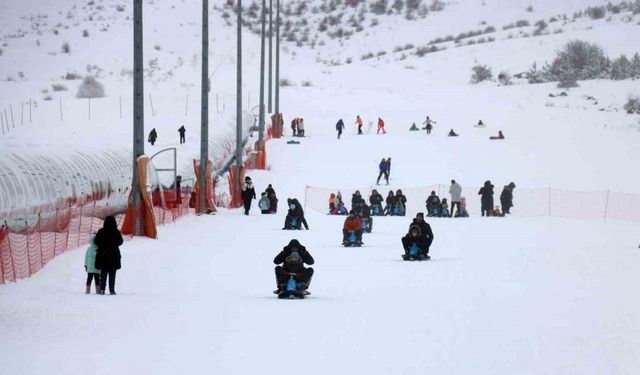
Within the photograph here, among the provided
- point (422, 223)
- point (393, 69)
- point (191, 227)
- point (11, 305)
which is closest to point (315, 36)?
point (393, 69)

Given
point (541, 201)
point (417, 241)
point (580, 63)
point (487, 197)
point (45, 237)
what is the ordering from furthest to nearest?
point (580, 63), point (541, 201), point (487, 197), point (45, 237), point (417, 241)

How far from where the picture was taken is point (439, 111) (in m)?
83.5

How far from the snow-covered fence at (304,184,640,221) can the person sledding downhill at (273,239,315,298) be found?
2779 cm

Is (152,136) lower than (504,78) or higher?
lower

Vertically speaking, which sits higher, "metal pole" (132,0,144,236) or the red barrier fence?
"metal pole" (132,0,144,236)

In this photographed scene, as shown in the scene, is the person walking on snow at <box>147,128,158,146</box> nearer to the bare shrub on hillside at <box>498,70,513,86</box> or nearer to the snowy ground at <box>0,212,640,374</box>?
the snowy ground at <box>0,212,640,374</box>

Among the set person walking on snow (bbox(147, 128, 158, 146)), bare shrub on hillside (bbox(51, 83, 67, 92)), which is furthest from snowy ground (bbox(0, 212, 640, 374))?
bare shrub on hillside (bbox(51, 83, 67, 92))

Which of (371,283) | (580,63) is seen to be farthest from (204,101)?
(580,63)

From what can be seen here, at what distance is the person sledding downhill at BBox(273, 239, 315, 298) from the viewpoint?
1733 cm

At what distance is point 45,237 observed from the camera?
24.6 m

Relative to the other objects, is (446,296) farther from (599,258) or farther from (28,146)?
(28,146)

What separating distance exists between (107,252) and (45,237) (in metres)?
7.56

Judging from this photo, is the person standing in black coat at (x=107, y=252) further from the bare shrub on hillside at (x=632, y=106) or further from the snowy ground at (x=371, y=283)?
the bare shrub on hillside at (x=632, y=106)

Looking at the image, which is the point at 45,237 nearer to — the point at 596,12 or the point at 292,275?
the point at 292,275
